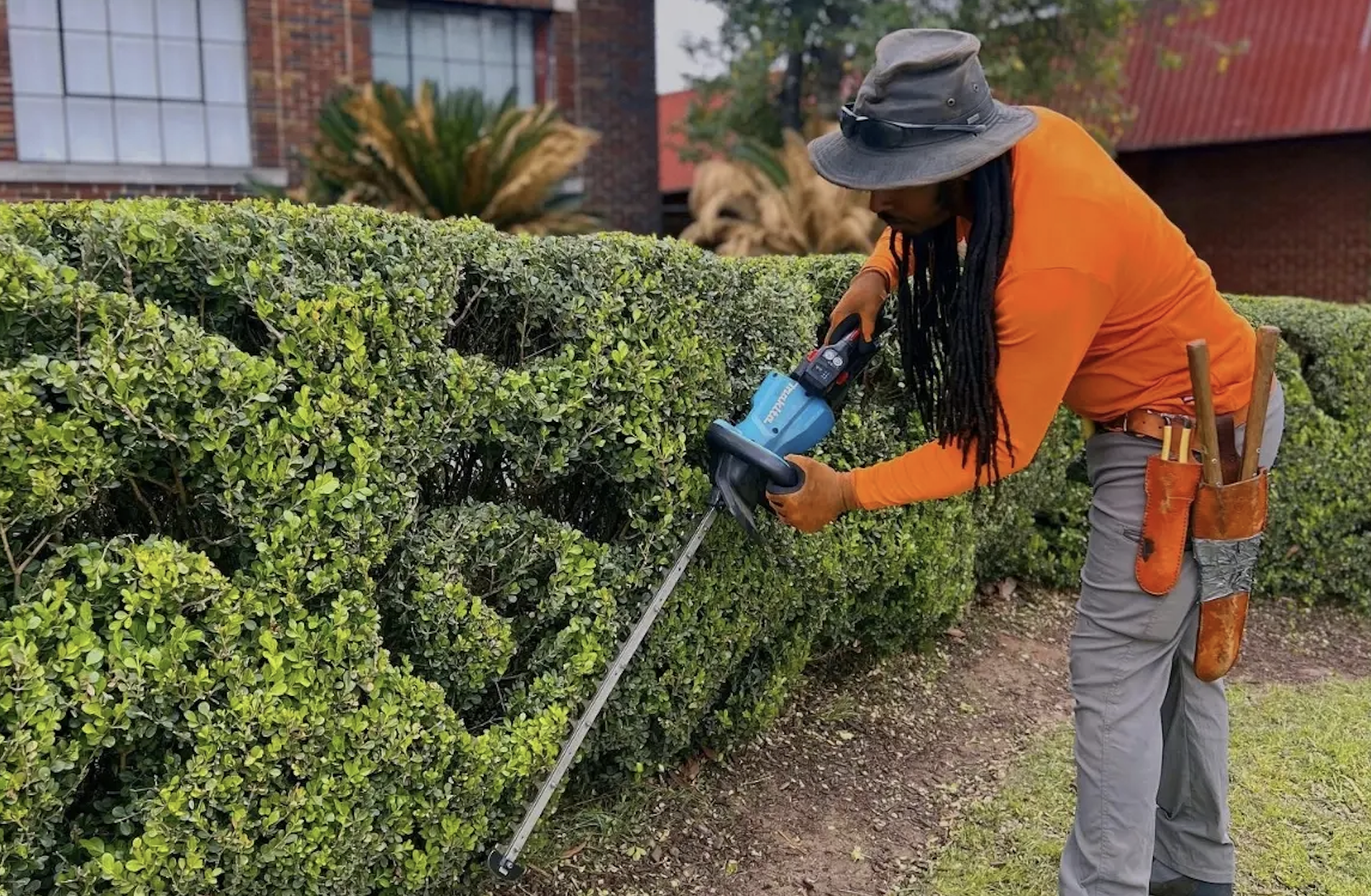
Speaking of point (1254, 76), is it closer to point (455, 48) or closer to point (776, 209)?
point (776, 209)

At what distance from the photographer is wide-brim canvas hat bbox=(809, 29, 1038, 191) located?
2475mm

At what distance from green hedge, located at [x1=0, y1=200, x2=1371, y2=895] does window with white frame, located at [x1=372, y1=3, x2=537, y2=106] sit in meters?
9.65

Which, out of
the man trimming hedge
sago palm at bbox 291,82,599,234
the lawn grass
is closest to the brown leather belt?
the man trimming hedge

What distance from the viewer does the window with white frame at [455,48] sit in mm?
11844

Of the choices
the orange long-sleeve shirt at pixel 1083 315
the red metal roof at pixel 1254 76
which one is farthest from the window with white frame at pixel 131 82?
the orange long-sleeve shirt at pixel 1083 315

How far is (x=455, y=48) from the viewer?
12.1m

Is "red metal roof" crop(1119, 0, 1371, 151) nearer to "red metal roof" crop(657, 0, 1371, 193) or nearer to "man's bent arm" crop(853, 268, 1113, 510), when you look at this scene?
"red metal roof" crop(657, 0, 1371, 193)

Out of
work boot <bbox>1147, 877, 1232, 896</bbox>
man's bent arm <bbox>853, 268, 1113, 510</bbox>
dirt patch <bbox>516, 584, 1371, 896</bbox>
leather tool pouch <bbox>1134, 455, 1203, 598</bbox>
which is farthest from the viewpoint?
dirt patch <bbox>516, 584, 1371, 896</bbox>

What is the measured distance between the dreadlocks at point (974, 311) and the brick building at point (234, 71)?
9666mm

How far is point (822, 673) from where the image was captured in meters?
4.38

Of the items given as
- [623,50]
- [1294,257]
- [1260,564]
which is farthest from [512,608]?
[1294,257]

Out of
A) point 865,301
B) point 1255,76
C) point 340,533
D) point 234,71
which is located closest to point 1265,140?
point 1255,76

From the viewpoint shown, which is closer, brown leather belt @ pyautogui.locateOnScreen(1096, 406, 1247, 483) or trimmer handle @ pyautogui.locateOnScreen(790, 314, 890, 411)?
brown leather belt @ pyautogui.locateOnScreen(1096, 406, 1247, 483)

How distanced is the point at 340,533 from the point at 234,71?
10163mm
